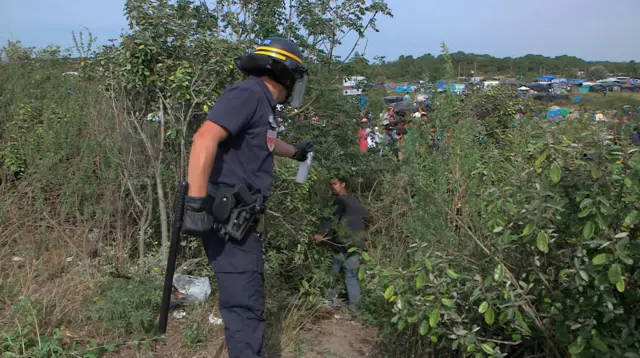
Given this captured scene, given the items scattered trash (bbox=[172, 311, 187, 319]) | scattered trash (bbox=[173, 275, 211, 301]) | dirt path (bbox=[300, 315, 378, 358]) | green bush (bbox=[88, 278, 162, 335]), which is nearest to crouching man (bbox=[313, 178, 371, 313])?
dirt path (bbox=[300, 315, 378, 358])

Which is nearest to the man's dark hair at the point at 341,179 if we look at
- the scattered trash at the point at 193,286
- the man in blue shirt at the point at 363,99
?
the man in blue shirt at the point at 363,99

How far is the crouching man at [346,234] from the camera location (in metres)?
4.33

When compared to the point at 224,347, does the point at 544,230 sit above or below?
above

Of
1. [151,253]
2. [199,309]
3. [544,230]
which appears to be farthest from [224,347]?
[544,230]

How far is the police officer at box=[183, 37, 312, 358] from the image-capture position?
2.56 m

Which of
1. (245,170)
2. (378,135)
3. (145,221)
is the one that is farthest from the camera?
(378,135)

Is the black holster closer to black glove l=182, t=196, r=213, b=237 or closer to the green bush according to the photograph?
black glove l=182, t=196, r=213, b=237

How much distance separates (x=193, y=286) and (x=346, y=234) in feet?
4.54

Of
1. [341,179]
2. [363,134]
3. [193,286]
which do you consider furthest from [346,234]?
[363,134]

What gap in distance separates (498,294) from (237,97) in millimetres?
1540

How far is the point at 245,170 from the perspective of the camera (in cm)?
269

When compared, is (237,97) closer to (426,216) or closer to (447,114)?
(426,216)

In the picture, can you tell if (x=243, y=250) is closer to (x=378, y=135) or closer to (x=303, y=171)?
(x=303, y=171)

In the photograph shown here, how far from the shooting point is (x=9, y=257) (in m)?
3.93
